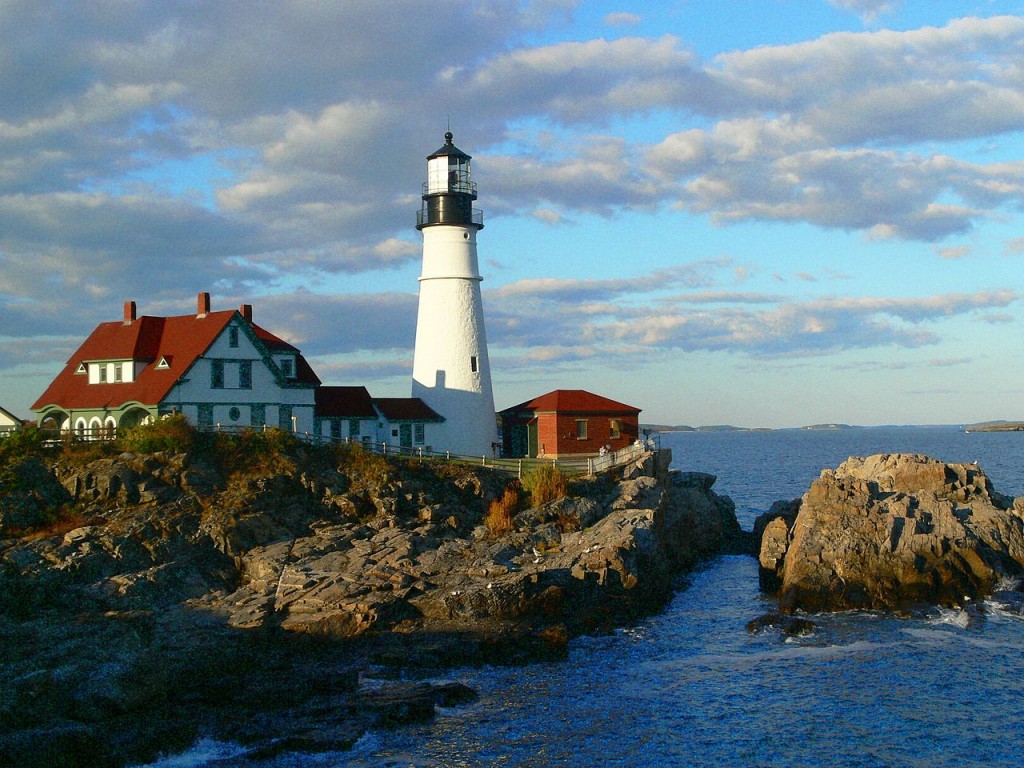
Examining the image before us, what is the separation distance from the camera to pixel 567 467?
41.5 metres

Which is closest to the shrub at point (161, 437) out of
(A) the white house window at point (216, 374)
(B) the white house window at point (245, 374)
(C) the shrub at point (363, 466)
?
(A) the white house window at point (216, 374)

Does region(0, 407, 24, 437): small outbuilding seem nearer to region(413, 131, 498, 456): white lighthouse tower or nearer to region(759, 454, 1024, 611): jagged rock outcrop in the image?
region(413, 131, 498, 456): white lighthouse tower

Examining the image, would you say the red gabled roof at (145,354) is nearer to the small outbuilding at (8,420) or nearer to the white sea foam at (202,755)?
the small outbuilding at (8,420)

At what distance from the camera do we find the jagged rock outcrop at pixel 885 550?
3141 centimetres

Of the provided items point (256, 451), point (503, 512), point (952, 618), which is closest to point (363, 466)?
point (256, 451)

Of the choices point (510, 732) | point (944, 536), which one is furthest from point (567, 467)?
point (510, 732)

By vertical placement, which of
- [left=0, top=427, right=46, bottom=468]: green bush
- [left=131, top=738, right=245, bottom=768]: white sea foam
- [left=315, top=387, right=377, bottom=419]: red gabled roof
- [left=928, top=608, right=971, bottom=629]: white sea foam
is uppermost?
[left=315, top=387, right=377, bottom=419]: red gabled roof

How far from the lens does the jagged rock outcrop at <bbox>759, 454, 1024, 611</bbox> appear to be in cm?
3141

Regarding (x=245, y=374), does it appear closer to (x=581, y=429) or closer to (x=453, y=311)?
(x=453, y=311)

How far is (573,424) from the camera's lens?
4641 cm

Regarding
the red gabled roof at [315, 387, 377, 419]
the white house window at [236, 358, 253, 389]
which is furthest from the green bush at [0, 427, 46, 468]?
the red gabled roof at [315, 387, 377, 419]

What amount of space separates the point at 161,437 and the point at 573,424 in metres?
19.0

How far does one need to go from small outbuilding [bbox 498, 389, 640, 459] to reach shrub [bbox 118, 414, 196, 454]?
1684cm

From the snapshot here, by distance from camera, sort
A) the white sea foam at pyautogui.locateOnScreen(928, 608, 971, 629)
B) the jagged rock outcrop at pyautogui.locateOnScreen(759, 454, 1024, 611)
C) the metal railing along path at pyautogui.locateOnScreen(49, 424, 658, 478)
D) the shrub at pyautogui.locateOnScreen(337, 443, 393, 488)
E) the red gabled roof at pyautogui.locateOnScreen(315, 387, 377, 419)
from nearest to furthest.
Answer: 1. the white sea foam at pyautogui.locateOnScreen(928, 608, 971, 629)
2. the jagged rock outcrop at pyautogui.locateOnScreen(759, 454, 1024, 611)
3. the shrub at pyautogui.locateOnScreen(337, 443, 393, 488)
4. the metal railing along path at pyautogui.locateOnScreen(49, 424, 658, 478)
5. the red gabled roof at pyautogui.locateOnScreen(315, 387, 377, 419)
